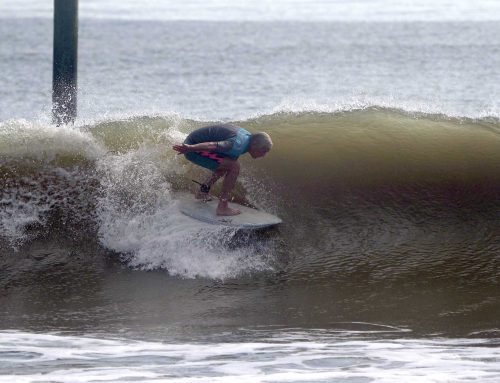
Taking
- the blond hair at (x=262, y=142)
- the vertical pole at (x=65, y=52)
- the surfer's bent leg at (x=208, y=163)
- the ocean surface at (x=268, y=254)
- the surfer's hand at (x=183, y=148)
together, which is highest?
the vertical pole at (x=65, y=52)

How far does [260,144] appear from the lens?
8.77m

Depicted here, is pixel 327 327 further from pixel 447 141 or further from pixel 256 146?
pixel 447 141

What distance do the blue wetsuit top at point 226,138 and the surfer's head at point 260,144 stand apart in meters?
0.05

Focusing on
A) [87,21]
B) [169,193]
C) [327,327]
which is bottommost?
[327,327]

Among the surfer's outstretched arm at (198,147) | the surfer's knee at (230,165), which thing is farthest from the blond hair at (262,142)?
the surfer's outstretched arm at (198,147)

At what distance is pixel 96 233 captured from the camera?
9.26 meters

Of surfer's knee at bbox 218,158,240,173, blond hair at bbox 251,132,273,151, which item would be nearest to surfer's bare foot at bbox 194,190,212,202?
surfer's knee at bbox 218,158,240,173

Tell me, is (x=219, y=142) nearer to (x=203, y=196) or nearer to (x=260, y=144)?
(x=260, y=144)

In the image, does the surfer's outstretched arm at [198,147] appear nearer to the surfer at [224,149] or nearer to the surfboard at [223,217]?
the surfer at [224,149]

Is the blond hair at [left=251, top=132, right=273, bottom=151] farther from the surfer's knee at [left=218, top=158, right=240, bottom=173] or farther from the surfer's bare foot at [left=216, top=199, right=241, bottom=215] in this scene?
the surfer's bare foot at [left=216, top=199, right=241, bottom=215]

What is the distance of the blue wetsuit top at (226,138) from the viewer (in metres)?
8.76

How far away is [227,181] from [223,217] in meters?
0.32

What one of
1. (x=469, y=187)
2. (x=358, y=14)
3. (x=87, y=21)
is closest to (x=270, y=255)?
(x=469, y=187)

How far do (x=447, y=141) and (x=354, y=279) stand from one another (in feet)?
9.35
